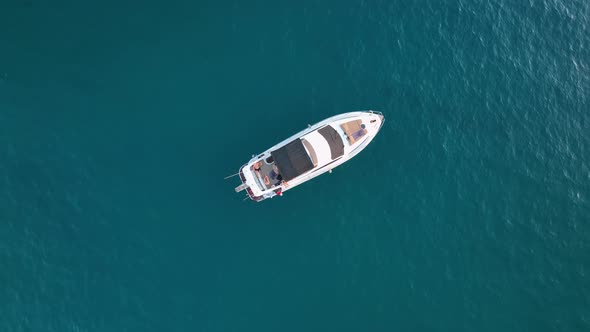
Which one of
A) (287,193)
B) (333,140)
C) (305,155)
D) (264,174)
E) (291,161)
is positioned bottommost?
(287,193)

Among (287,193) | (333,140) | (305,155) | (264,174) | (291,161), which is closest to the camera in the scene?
(291,161)

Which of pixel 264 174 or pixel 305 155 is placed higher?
pixel 305 155

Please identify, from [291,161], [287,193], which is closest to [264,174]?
[291,161]

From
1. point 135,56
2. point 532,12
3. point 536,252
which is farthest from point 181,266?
point 532,12

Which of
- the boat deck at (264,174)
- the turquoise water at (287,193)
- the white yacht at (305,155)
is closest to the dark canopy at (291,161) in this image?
the white yacht at (305,155)

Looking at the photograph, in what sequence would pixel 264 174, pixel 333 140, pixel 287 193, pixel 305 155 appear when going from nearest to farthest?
pixel 305 155 → pixel 264 174 → pixel 333 140 → pixel 287 193

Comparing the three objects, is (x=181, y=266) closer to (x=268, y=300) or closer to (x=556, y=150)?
(x=268, y=300)

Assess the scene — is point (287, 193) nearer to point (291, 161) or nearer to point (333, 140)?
point (291, 161)
